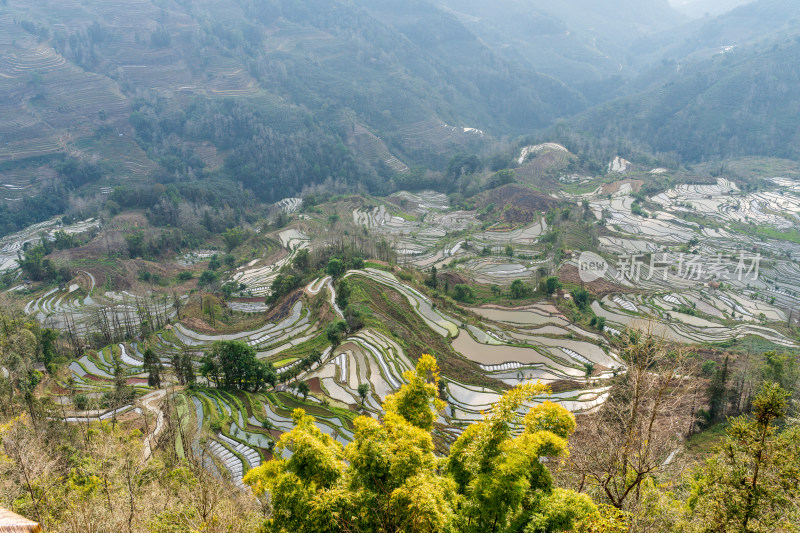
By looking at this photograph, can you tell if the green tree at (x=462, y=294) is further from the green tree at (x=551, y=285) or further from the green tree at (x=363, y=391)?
the green tree at (x=363, y=391)

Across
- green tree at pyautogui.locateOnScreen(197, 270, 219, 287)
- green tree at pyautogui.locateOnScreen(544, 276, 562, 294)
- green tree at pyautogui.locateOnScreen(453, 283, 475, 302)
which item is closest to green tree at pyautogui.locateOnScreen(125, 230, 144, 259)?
green tree at pyautogui.locateOnScreen(197, 270, 219, 287)

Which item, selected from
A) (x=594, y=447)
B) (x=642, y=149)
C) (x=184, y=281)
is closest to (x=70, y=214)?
(x=184, y=281)

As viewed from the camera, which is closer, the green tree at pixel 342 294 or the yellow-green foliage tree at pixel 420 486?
the yellow-green foliage tree at pixel 420 486

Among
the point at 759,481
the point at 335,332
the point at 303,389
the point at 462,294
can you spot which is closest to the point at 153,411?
the point at 303,389

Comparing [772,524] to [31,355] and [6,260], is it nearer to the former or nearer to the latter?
[31,355]

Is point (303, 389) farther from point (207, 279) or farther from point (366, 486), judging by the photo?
point (207, 279)

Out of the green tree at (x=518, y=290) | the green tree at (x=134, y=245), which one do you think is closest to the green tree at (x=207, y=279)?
the green tree at (x=134, y=245)

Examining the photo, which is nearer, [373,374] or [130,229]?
[373,374]
